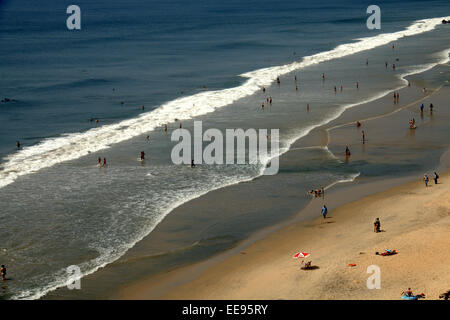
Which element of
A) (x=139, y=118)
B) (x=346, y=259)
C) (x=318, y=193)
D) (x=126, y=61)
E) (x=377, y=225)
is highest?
(x=126, y=61)

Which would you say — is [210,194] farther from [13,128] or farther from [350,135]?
[13,128]

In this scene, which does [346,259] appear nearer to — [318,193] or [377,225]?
[377,225]

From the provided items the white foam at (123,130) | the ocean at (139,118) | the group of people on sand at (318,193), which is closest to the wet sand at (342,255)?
the group of people on sand at (318,193)

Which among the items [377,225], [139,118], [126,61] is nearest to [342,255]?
[377,225]

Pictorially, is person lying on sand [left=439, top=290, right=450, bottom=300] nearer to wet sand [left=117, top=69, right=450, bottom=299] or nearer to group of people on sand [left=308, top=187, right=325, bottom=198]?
wet sand [left=117, top=69, right=450, bottom=299]

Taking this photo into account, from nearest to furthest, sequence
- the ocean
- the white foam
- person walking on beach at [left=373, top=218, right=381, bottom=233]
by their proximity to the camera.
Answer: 1. person walking on beach at [left=373, top=218, right=381, bottom=233]
2. the ocean
3. the white foam

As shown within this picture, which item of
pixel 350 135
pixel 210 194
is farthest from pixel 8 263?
pixel 350 135

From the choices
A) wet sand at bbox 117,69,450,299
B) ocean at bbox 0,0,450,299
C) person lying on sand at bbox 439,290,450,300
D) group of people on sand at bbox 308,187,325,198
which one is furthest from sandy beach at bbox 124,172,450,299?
ocean at bbox 0,0,450,299
